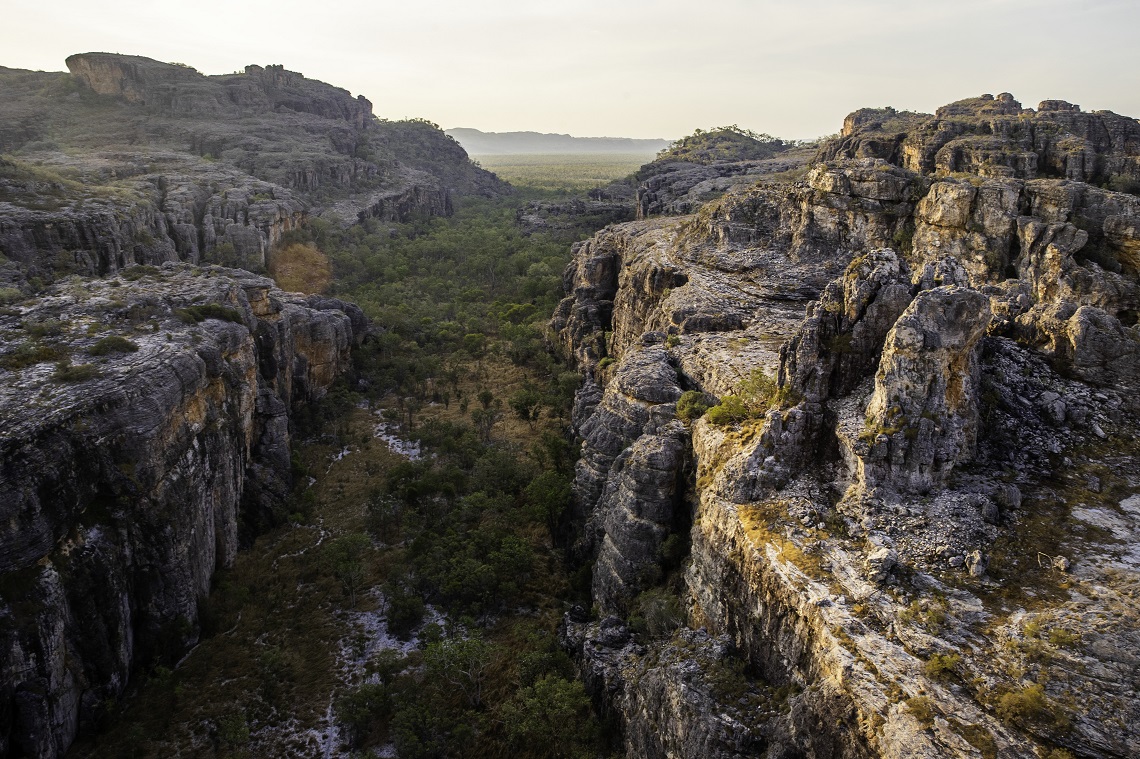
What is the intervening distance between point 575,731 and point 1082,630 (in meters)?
14.2

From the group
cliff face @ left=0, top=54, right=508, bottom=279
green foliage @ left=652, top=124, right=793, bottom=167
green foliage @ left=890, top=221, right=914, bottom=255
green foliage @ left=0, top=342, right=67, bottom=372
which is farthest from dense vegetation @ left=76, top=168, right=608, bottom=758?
green foliage @ left=652, top=124, right=793, bottom=167

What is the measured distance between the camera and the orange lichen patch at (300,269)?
254ft

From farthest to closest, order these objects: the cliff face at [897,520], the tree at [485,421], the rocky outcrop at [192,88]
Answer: the rocky outcrop at [192,88] < the tree at [485,421] < the cliff face at [897,520]

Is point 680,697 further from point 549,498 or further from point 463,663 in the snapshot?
point 549,498

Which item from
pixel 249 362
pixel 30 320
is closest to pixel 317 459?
pixel 249 362

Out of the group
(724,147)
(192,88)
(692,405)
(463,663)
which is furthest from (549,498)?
(724,147)

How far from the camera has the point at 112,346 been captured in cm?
2880

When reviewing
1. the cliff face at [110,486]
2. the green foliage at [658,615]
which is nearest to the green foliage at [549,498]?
the green foliage at [658,615]

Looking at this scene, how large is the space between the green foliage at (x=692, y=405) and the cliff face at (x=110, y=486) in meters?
21.0

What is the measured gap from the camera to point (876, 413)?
69.6ft

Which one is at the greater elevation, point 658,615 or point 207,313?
point 207,313

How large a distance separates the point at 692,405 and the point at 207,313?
26564 mm

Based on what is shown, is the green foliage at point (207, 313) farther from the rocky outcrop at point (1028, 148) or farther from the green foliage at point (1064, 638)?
the rocky outcrop at point (1028, 148)

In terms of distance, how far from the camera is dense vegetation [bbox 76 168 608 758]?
23328 mm
